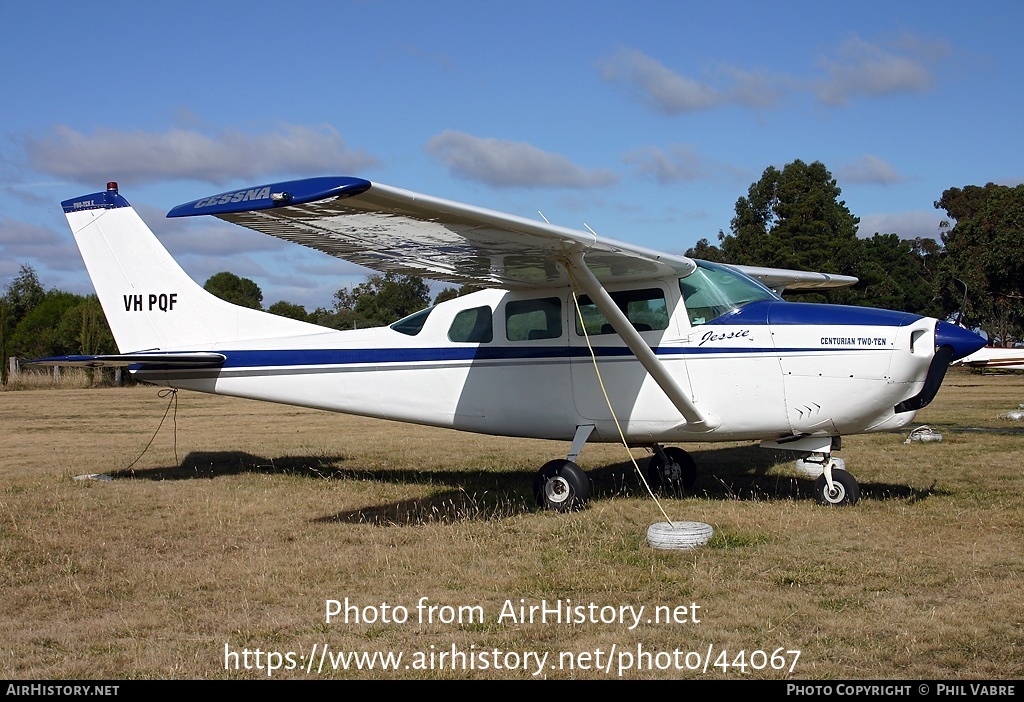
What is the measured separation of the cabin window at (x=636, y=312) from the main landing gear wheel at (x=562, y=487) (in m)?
1.40

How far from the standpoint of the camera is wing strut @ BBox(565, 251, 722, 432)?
730cm

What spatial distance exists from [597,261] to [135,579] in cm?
460

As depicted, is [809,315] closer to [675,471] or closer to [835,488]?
[835,488]

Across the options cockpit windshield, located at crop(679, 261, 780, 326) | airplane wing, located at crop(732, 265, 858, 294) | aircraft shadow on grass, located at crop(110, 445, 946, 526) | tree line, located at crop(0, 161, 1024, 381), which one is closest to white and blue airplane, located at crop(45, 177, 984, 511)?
cockpit windshield, located at crop(679, 261, 780, 326)

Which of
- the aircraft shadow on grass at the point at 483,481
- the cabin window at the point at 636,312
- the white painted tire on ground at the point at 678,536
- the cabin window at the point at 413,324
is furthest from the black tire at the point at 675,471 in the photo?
the white painted tire on ground at the point at 678,536

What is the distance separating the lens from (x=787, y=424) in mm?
7930

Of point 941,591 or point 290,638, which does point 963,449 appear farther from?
point 290,638

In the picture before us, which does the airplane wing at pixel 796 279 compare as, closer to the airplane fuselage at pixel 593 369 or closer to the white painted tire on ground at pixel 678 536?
the airplane fuselage at pixel 593 369

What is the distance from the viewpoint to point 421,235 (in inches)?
271

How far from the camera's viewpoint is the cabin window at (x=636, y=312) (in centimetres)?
838

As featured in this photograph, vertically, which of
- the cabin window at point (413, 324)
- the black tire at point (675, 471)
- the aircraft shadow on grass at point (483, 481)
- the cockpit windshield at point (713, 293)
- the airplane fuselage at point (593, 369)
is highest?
the cockpit windshield at point (713, 293)

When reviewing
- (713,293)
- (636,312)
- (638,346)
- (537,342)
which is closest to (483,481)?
(537,342)

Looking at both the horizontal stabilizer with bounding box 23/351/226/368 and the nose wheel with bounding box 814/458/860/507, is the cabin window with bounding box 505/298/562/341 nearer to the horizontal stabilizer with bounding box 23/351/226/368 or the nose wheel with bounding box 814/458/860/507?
the nose wheel with bounding box 814/458/860/507

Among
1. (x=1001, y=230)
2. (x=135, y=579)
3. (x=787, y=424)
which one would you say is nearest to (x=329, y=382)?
(x=135, y=579)
